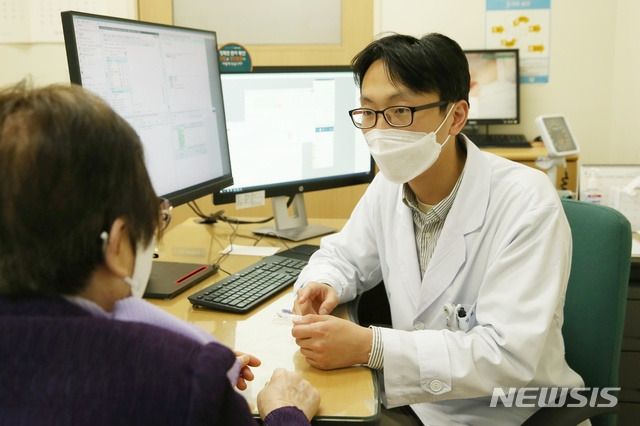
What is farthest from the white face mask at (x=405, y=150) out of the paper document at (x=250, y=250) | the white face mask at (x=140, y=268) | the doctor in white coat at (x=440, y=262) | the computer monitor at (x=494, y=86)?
the computer monitor at (x=494, y=86)

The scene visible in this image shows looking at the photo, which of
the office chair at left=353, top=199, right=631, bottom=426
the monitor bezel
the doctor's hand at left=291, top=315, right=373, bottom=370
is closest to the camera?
the doctor's hand at left=291, top=315, right=373, bottom=370

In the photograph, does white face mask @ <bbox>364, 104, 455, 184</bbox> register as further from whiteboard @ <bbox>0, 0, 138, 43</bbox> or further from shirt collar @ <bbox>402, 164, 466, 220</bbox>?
whiteboard @ <bbox>0, 0, 138, 43</bbox>

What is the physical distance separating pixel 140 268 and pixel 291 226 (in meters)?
1.29

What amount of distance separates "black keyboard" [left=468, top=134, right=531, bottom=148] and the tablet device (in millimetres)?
774

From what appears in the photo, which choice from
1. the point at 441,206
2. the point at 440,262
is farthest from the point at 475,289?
the point at 441,206

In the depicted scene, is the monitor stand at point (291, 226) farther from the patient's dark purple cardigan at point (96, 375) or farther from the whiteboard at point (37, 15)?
the whiteboard at point (37, 15)

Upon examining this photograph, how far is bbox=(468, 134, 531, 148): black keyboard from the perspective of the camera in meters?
3.04

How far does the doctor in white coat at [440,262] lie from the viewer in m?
1.08

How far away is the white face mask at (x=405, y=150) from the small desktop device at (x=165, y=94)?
48 centimetres

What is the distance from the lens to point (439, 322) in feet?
4.33

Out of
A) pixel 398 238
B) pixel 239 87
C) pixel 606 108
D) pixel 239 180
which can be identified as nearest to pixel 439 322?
pixel 398 238

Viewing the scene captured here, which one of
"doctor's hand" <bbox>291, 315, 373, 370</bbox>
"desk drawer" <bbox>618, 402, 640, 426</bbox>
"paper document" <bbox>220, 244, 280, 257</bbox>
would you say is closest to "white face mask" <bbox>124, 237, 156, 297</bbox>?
"doctor's hand" <bbox>291, 315, 373, 370</bbox>

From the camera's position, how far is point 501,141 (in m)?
3.08

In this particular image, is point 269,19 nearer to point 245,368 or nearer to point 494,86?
point 494,86
